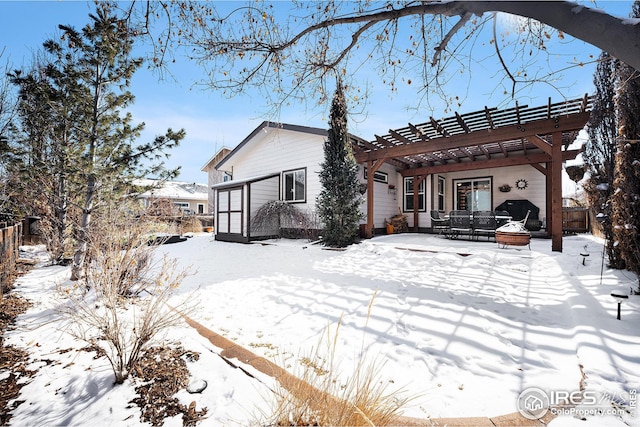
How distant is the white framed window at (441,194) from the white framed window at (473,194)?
515 millimetres

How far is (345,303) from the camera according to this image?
3.48m

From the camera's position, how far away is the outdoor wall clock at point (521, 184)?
1077cm

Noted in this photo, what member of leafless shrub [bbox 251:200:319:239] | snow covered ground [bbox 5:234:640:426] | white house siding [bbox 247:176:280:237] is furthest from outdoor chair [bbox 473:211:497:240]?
white house siding [bbox 247:176:280:237]

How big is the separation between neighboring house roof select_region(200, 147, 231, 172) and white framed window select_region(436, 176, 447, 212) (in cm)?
1556

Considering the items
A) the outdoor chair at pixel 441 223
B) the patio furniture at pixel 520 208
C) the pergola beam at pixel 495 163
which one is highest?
the pergola beam at pixel 495 163

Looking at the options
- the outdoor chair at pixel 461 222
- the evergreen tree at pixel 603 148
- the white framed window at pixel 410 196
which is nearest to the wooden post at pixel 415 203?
the white framed window at pixel 410 196

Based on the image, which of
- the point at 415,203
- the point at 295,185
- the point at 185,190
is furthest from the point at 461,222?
the point at 185,190

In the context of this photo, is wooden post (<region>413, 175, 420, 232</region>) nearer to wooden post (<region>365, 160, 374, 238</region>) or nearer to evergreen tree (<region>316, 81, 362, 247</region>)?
wooden post (<region>365, 160, 374, 238</region>)

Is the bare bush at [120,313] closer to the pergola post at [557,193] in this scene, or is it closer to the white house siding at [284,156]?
the white house siding at [284,156]

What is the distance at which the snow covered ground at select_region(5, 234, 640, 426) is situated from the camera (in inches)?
64.3

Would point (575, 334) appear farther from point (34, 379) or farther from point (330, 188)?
point (330, 188)

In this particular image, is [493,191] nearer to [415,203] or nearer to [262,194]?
[415,203]

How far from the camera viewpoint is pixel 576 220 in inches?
443

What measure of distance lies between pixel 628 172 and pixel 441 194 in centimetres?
901
